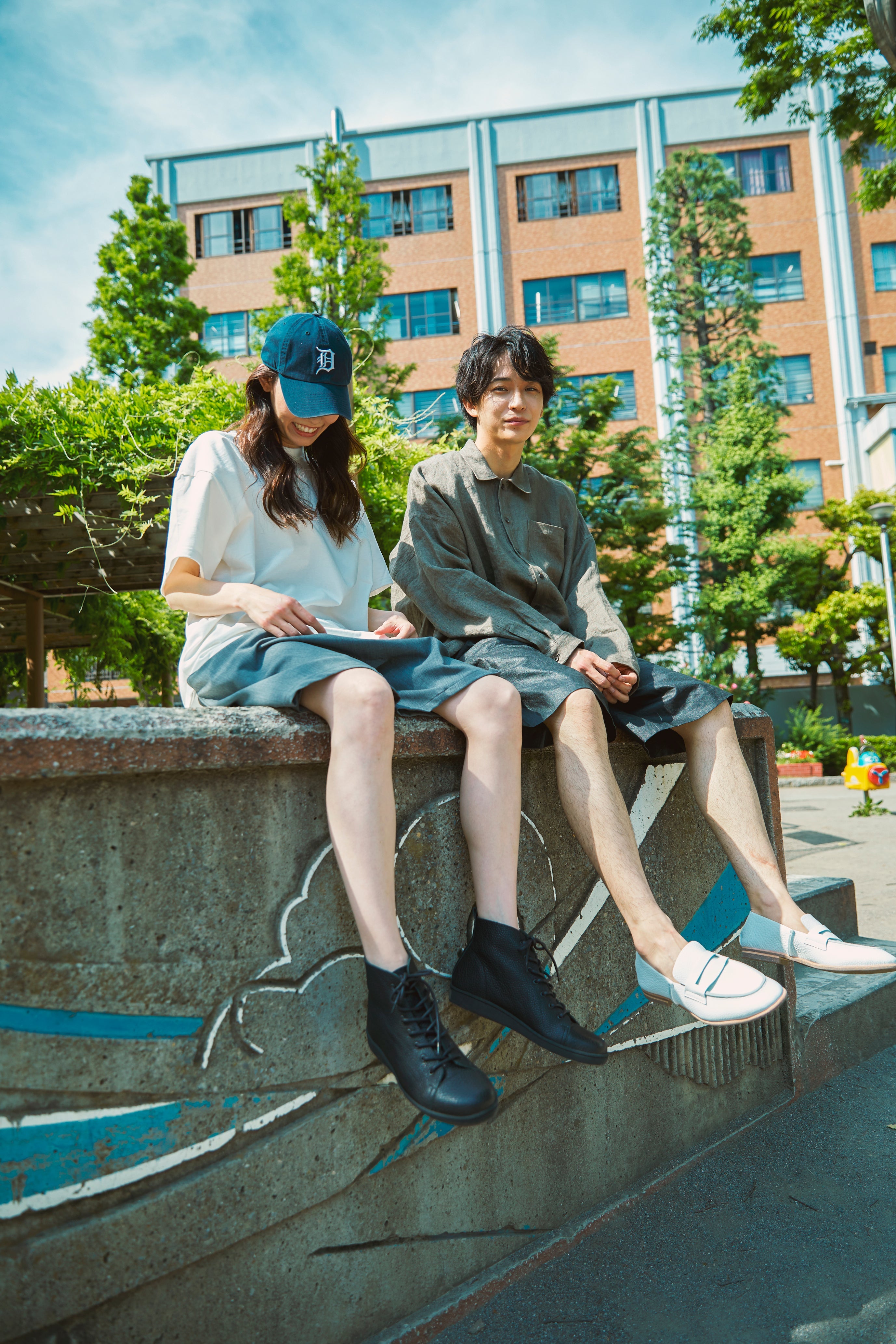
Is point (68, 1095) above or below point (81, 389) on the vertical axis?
below

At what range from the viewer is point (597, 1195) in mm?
2135

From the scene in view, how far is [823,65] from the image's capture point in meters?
8.12

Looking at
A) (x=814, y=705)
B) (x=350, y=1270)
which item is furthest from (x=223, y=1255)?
(x=814, y=705)

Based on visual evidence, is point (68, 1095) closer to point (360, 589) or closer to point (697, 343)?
point (360, 589)

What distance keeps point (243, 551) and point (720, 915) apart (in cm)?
174

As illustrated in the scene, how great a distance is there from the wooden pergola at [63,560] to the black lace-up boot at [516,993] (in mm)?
4148

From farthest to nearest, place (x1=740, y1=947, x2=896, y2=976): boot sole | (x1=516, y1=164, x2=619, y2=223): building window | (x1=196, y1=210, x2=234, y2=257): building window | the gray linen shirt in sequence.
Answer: (x1=196, y1=210, x2=234, y2=257): building window
(x1=516, y1=164, x2=619, y2=223): building window
the gray linen shirt
(x1=740, y1=947, x2=896, y2=976): boot sole

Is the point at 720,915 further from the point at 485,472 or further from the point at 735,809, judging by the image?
the point at 485,472

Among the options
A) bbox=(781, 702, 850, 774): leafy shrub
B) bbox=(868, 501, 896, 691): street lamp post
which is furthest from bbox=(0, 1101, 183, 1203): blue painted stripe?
bbox=(781, 702, 850, 774): leafy shrub

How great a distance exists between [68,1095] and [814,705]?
73.4 feet

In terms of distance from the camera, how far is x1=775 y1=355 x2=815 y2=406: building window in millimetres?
25625

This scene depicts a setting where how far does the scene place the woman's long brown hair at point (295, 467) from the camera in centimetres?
219

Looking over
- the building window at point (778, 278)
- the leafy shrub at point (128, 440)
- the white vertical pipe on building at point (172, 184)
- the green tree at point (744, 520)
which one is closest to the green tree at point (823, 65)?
the leafy shrub at point (128, 440)

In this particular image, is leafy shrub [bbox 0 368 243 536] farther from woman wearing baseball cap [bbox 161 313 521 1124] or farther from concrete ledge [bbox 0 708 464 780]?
concrete ledge [bbox 0 708 464 780]
